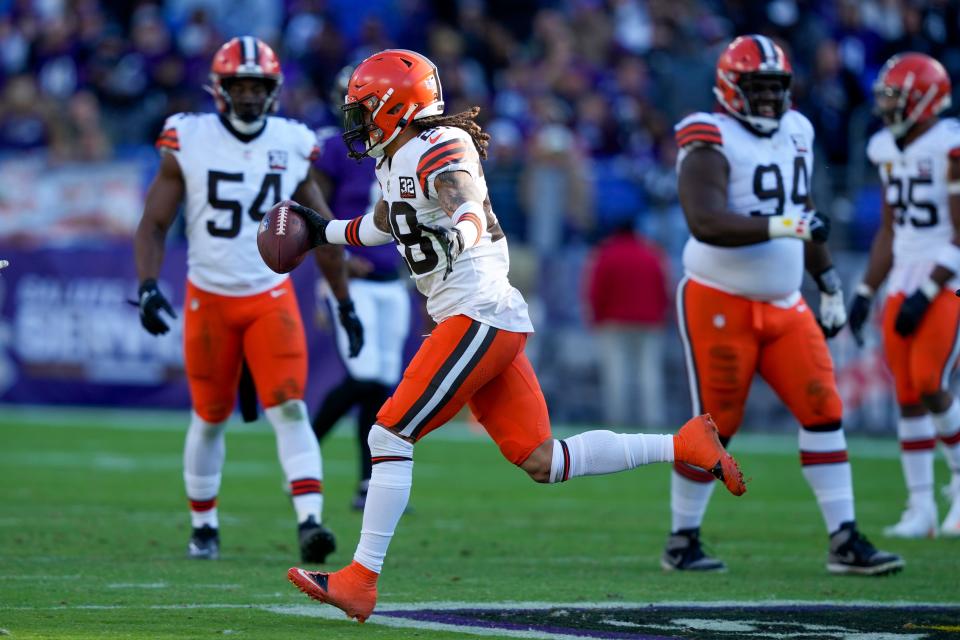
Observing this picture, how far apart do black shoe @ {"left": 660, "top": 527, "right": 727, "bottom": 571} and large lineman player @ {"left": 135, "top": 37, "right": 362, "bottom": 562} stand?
143 cm

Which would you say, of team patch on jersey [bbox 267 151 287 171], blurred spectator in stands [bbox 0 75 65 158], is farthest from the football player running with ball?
blurred spectator in stands [bbox 0 75 65 158]

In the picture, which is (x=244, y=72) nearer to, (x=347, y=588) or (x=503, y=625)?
(x=347, y=588)

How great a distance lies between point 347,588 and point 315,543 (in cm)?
135

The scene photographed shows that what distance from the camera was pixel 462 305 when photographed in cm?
533

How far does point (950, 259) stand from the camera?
7.69 meters

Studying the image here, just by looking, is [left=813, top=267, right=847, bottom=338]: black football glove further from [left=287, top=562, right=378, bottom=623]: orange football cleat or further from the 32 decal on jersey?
[left=287, top=562, right=378, bottom=623]: orange football cleat

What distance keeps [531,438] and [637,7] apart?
12500mm

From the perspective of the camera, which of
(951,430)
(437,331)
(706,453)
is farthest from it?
(951,430)

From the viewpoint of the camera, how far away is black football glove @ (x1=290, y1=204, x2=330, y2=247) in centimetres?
554

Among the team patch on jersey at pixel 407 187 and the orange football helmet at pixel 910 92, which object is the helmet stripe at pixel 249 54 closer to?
the team patch on jersey at pixel 407 187

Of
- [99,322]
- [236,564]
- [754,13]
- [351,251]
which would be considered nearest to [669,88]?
[754,13]

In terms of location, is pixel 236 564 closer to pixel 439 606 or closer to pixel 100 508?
pixel 439 606

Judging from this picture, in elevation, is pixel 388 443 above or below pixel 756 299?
below

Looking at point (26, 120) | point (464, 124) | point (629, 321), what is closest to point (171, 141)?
point (464, 124)
